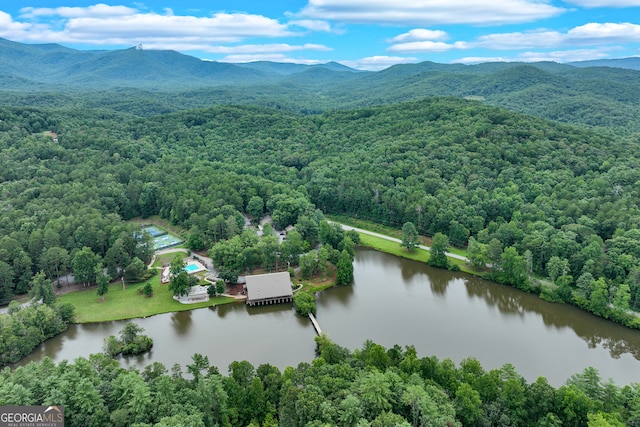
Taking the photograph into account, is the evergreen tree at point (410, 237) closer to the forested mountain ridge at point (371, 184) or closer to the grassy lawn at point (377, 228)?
the grassy lawn at point (377, 228)

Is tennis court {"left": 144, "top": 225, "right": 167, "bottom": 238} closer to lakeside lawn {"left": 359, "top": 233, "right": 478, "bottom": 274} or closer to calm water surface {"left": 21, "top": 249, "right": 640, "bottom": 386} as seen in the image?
calm water surface {"left": 21, "top": 249, "right": 640, "bottom": 386}

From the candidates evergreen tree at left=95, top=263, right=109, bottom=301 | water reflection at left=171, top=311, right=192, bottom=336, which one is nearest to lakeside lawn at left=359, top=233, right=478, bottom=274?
water reflection at left=171, top=311, right=192, bottom=336

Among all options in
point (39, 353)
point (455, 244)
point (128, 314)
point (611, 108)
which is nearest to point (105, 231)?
point (128, 314)

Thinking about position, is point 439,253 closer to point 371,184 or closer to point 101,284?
point 371,184

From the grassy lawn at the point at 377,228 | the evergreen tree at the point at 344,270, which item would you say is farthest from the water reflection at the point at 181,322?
the grassy lawn at the point at 377,228

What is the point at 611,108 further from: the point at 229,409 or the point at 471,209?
the point at 229,409

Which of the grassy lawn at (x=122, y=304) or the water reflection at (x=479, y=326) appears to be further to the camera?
the grassy lawn at (x=122, y=304)
